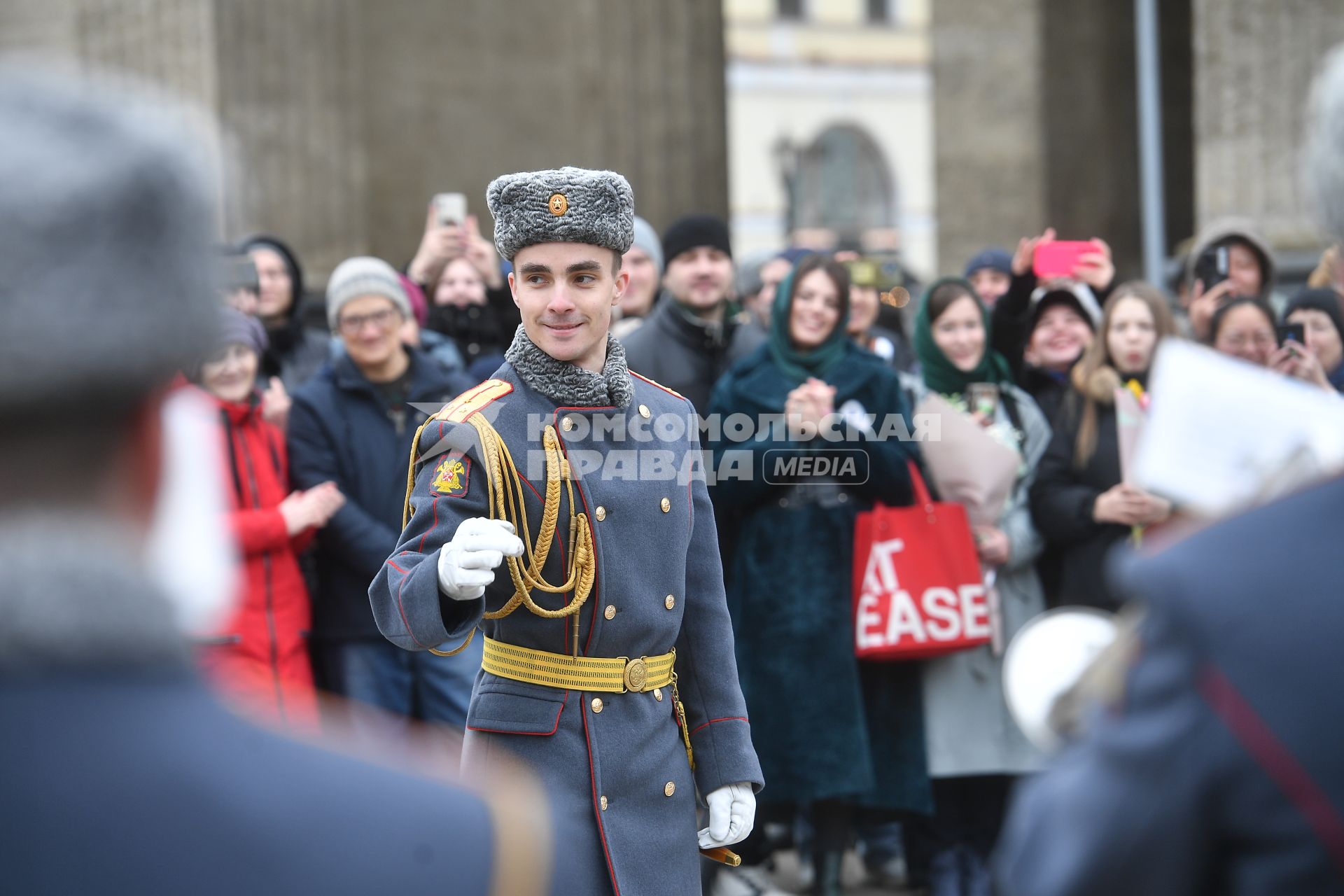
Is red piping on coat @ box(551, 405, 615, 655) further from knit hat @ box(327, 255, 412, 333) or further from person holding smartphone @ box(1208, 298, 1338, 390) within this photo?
person holding smartphone @ box(1208, 298, 1338, 390)

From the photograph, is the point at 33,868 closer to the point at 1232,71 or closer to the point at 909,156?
the point at 1232,71

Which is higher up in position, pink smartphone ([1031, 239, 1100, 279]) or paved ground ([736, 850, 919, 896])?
pink smartphone ([1031, 239, 1100, 279])

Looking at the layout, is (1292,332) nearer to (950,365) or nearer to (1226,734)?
(950,365)

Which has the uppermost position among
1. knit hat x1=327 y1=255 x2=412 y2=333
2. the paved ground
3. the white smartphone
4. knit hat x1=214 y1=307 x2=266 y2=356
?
the white smartphone

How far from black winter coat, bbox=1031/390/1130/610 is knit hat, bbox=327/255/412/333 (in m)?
2.26

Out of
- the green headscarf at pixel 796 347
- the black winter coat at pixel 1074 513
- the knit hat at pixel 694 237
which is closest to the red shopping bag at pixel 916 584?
the black winter coat at pixel 1074 513

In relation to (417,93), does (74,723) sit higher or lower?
lower

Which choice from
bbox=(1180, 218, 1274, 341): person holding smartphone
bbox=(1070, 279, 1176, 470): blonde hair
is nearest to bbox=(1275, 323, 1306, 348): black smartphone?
bbox=(1070, 279, 1176, 470): blonde hair

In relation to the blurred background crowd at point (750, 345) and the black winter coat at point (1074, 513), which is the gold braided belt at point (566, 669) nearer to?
the blurred background crowd at point (750, 345)

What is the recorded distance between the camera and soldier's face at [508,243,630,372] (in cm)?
350

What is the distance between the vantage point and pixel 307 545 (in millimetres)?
5820

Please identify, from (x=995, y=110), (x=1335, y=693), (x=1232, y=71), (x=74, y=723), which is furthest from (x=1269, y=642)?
(x=995, y=110)

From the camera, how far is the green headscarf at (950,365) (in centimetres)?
626

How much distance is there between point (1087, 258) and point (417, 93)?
5303 mm
